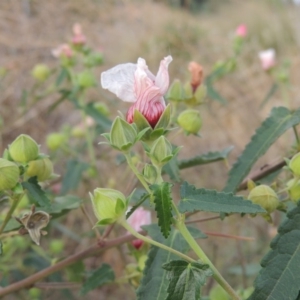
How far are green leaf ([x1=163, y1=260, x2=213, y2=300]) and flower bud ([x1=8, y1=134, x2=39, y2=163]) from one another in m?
0.27

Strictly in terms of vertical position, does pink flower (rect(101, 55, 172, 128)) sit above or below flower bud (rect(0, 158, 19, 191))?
above

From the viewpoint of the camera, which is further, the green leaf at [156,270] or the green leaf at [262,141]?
the green leaf at [262,141]

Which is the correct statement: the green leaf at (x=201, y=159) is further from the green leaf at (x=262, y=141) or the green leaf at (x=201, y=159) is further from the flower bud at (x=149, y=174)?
the flower bud at (x=149, y=174)

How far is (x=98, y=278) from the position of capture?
0.93 metres

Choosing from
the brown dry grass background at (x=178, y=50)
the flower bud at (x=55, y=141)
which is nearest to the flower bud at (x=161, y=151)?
the flower bud at (x=55, y=141)

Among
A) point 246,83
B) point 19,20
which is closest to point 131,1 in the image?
point 19,20

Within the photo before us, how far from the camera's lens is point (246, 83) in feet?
13.6

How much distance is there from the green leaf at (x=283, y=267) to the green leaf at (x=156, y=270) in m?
0.14

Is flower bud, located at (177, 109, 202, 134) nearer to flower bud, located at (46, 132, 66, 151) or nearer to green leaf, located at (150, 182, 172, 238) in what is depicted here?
green leaf, located at (150, 182, 172, 238)

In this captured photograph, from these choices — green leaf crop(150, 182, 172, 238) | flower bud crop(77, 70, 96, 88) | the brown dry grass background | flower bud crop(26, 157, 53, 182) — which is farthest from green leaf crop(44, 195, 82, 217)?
the brown dry grass background

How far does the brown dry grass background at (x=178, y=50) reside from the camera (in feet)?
10.4

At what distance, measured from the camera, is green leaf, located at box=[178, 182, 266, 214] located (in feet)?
1.88

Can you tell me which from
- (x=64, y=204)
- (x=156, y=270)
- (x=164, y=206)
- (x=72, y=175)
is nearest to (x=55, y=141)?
(x=72, y=175)

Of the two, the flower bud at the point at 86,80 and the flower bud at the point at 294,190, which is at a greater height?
the flower bud at the point at 86,80
